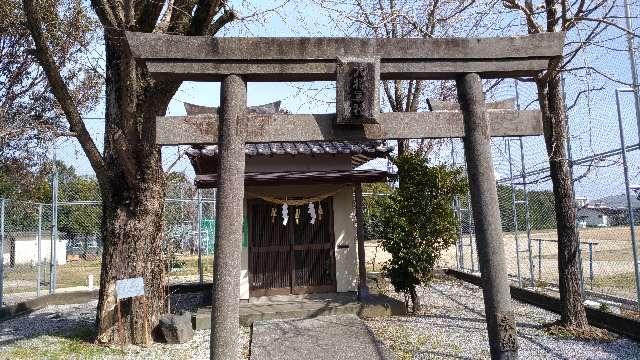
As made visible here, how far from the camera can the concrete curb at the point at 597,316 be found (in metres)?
6.92

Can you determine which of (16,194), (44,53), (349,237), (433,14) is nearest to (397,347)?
A: (349,237)

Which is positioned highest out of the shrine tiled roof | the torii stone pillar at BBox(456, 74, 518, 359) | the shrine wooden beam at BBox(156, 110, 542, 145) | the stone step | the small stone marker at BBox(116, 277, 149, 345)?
the shrine tiled roof

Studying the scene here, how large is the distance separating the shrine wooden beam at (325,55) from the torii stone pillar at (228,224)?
10.0 inches

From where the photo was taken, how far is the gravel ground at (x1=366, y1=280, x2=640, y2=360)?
6.50 m

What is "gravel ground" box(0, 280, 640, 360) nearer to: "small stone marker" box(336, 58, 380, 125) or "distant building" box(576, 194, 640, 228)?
"distant building" box(576, 194, 640, 228)

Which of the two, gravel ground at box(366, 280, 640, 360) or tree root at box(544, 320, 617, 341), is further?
tree root at box(544, 320, 617, 341)

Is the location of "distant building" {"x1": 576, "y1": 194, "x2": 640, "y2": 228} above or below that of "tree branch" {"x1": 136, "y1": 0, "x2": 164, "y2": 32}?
below

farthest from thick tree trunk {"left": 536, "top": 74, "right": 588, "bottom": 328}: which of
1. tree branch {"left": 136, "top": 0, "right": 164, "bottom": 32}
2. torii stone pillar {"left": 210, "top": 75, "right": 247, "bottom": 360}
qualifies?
tree branch {"left": 136, "top": 0, "right": 164, "bottom": 32}

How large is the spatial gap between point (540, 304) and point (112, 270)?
8.23 m

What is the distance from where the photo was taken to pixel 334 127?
441 cm

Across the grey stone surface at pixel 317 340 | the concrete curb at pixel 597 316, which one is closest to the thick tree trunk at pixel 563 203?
the concrete curb at pixel 597 316

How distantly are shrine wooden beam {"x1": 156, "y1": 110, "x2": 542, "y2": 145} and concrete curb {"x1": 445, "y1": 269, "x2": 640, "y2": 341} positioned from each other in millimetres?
4326

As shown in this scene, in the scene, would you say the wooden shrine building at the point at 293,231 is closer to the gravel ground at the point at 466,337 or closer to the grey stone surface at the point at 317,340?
the grey stone surface at the point at 317,340

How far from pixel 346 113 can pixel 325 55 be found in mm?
578
